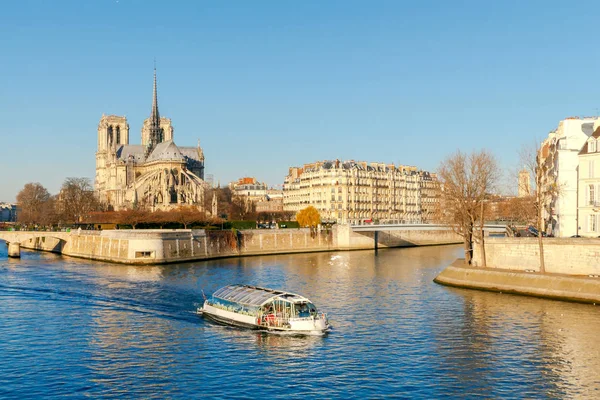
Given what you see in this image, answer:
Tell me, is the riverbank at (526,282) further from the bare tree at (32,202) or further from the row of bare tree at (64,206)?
the bare tree at (32,202)

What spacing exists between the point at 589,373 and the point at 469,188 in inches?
1289

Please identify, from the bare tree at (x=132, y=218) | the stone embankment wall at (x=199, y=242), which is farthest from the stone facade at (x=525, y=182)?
the bare tree at (x=132, y=218)

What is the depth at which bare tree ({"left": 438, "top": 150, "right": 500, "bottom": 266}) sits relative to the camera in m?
59.2

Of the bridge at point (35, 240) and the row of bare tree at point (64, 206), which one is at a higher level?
the row of bare tree at point (64, 206)

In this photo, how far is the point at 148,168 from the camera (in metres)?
165

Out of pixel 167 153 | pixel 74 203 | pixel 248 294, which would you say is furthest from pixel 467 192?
pixel 167 153

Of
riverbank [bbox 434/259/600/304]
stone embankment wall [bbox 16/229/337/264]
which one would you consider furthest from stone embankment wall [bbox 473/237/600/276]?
stone embankment wall [bbox 16/229/337/264]

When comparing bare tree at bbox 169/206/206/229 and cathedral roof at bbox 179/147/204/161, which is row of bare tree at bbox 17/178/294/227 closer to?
bare tree at bbox 169/206/206/229

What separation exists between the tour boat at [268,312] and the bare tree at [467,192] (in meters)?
22.9

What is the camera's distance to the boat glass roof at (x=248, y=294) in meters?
40.1

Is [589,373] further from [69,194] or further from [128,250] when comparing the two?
[69,194]

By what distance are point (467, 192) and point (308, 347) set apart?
31.1 meters

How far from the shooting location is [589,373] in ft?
95.5

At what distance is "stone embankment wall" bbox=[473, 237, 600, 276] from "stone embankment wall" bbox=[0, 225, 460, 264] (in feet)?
117
